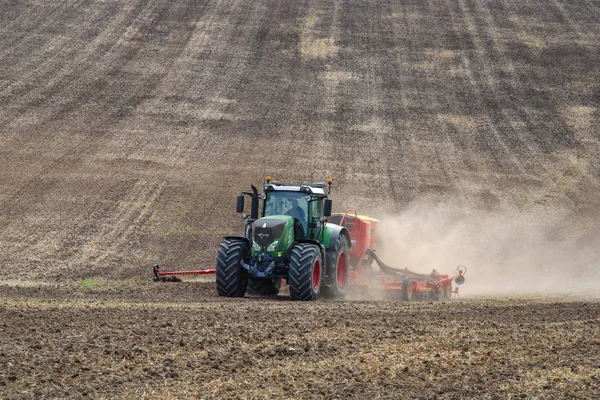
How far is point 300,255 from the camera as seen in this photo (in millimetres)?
15617

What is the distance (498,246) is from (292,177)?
7.95 metres

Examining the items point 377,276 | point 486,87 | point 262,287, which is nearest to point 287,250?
point 262,287

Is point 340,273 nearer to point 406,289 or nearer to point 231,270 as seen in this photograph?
point 406,289

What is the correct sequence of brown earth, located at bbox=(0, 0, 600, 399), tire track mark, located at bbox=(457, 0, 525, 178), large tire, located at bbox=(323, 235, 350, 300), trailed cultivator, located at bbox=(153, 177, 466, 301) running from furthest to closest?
tire track mark, located at bbox=(457, 0, 525, 178) < large tire, located at bbox=(323, 235, 350, 300) < trailed cultivator, located at bbox=(153, 177, 466, 301) < brown earth, located at bbox=(0, 0, 600, 399)

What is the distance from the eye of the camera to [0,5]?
158 ft

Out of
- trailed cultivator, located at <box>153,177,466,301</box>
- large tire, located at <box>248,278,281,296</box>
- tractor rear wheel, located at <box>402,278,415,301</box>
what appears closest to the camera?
trailed cultivator, located at <box>153,177,466,301</box>

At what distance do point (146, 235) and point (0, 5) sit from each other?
95.1 feet

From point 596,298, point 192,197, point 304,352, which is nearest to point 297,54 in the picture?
point 192,197

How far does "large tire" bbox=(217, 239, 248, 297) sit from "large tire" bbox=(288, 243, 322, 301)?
3.30 feet

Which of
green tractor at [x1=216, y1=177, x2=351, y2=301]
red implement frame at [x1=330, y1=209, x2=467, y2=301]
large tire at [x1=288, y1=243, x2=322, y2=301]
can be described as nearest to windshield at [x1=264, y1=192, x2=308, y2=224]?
green tractor at [x1=216, y1=177, x2=351, y2=301]

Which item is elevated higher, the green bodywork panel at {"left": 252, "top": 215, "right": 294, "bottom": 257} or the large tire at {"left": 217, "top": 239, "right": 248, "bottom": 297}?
the green bodywork panel at {"left": 252, "top": 215, "right": 294, "bottom": 257}

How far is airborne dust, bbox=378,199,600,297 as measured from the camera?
23391 mm

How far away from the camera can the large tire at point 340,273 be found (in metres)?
17.1

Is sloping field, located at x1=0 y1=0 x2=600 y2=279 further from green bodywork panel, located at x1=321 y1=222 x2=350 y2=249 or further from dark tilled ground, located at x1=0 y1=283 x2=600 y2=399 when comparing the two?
dark tilled ground, located at x1=0 y1=283 x2=600 y2=399
